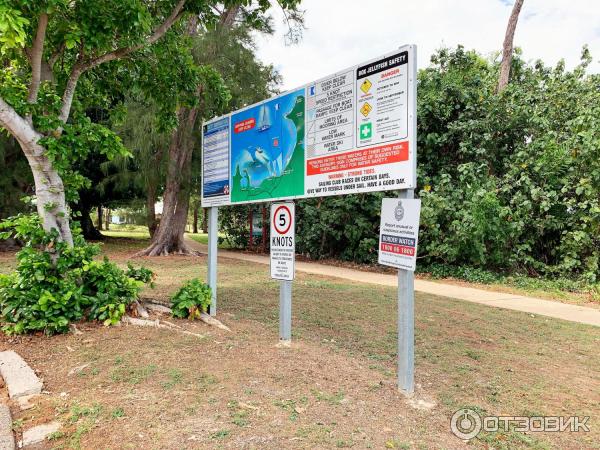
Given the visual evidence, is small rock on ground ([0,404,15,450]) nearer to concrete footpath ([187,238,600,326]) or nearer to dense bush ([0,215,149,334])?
dense bush ([0,215,149,334])

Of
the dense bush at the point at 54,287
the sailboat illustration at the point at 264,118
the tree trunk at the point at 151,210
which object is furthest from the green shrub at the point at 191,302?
the tree trunk at the point at 151,210

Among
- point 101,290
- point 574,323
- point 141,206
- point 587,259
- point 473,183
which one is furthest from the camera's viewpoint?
point 141,206

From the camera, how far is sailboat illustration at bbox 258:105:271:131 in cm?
487

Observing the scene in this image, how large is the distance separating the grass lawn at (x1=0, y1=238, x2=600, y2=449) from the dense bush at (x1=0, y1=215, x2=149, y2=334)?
0.64ft

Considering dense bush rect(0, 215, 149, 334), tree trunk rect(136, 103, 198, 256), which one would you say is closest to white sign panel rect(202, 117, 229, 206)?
dense bush rect(0, 215, 149, 334)

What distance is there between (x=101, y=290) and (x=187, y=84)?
11.0 ft

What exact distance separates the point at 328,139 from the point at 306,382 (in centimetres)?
211

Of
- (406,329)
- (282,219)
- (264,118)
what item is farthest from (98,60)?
(406,329)

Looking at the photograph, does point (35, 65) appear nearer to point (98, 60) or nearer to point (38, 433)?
point (98, 60)

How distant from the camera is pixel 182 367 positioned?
3822mm

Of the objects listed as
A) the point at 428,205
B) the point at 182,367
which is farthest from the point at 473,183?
the point at 182,367

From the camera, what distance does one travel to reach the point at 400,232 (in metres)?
3.42

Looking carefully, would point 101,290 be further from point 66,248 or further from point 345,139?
A: point 345,139

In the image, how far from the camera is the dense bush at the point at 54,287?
4.63 meters
